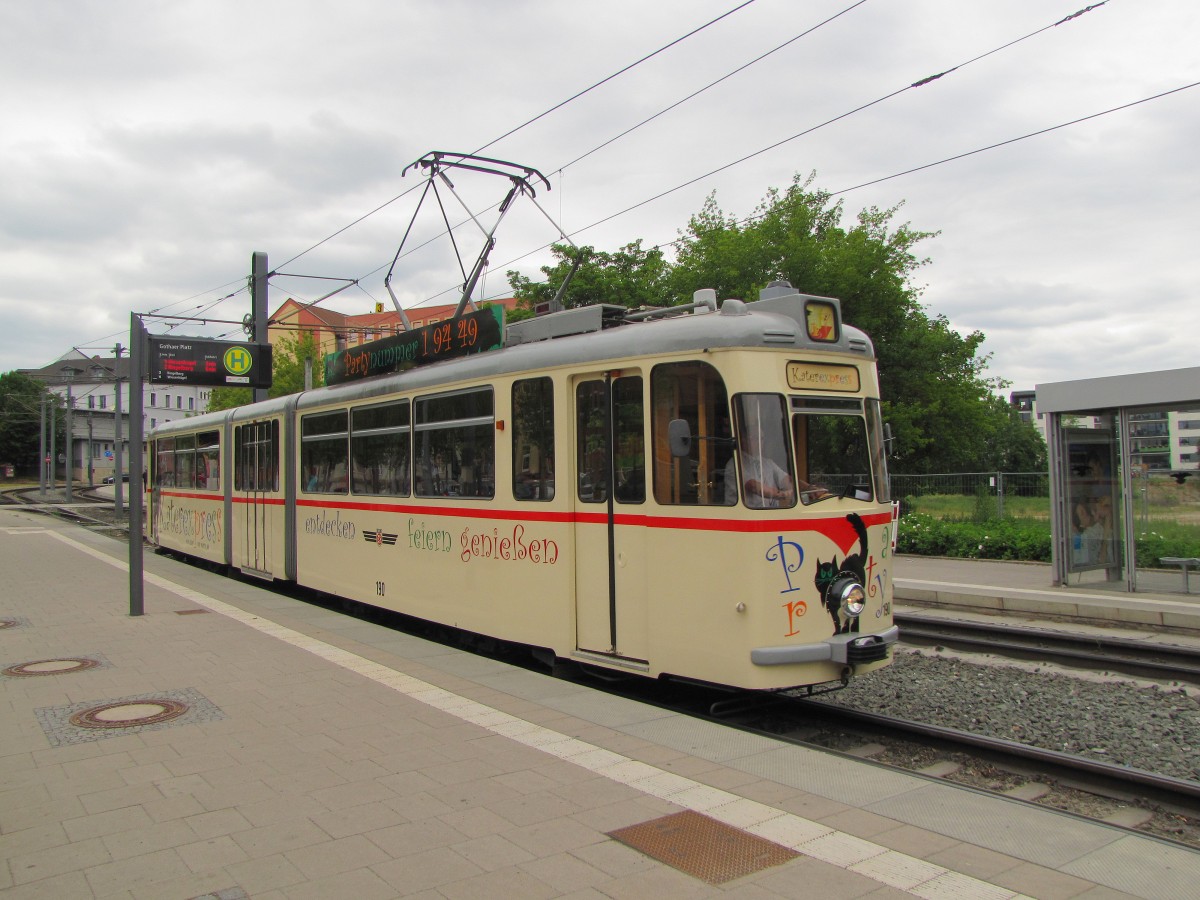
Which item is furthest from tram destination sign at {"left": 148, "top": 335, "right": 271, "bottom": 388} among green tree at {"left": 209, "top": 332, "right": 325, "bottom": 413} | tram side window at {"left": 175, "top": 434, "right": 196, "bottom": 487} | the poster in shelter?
green tree at {"left": 209, "top": 332, "right": 325, "bottom": 413}

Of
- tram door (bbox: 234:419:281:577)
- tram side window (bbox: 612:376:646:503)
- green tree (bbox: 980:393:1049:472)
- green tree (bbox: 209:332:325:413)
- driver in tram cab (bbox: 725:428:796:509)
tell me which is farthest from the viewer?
green tree (bbox: 980:393:1049:472)

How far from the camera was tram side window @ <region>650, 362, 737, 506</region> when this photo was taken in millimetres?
6508

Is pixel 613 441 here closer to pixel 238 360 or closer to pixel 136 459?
pixel 136 459

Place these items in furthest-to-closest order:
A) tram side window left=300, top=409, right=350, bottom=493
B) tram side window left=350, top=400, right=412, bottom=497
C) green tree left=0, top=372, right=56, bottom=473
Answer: green tree left=0, top=372, right=56, bottom=473 → tram side window left=300, top=409, right=350, bottom=493 → tram side window left=350, top=400, right=412, bottom=497

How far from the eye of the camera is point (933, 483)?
21609 mm

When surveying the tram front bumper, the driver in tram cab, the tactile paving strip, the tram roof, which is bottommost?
the tactile paving strip

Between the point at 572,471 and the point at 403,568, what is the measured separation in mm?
3327

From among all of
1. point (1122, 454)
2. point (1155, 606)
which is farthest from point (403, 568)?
point (1122, 454)

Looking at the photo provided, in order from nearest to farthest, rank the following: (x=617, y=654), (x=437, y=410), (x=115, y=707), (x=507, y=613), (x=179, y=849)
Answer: (x=179, y=849)
(x=115, y=707)
(x=617, y=654)
(x=507, y=613)
(x=437, y=410)

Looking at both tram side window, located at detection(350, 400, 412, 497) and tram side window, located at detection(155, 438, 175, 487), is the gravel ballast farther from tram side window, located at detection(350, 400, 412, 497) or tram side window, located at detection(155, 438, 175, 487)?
tram side window, located at detection(155, 438, 175, 487)

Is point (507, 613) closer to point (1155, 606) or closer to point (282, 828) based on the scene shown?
point (282, 828)

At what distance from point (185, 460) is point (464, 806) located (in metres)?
15.4

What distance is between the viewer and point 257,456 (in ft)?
46.6

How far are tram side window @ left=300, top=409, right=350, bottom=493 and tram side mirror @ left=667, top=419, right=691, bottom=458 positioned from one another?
6.13 m
